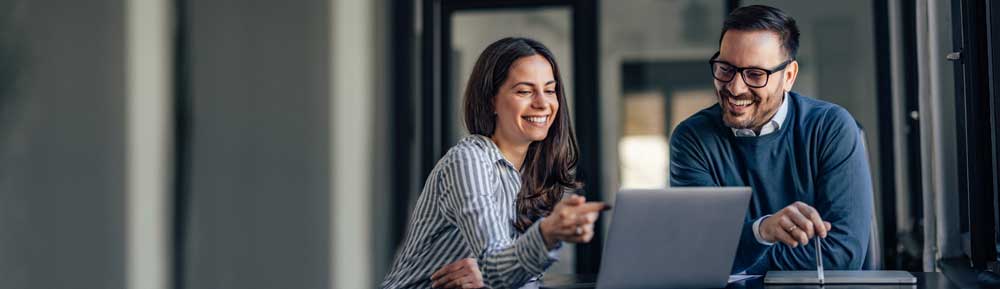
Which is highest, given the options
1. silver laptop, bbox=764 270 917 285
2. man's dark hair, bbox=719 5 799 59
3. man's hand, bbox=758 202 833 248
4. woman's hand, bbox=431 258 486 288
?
man's dark hair, bbox=719 5 799 59

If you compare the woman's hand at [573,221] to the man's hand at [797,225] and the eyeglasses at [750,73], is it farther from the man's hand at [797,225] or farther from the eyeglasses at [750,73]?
the eyeglasses at [750,73]

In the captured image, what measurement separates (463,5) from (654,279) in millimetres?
3297

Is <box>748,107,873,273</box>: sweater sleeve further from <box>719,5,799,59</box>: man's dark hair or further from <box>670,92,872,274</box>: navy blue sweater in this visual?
<box>719,5,799,59</box>: man's dark hair

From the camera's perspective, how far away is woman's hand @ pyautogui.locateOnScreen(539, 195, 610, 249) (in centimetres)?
155

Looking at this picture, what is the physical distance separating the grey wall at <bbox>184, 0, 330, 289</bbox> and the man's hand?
11.0ft

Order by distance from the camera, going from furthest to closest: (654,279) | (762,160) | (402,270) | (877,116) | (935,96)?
1. (877,116)
2. (935,96)
3. (762,160)
4. (402,270)
5. (654,279)

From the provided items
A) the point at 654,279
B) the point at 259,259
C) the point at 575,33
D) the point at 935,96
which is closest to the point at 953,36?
the point at 935,96

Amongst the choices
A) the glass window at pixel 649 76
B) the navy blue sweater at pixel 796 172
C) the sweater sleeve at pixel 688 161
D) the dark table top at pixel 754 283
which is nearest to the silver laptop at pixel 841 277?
the dark table top at pixel 754 283

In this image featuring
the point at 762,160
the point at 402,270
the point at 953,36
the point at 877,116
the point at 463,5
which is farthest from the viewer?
the point at 463,5

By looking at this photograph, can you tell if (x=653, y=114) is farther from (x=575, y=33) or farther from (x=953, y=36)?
(x=953, y=36)

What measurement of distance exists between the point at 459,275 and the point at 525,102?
375 mm

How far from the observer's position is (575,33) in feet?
15.6

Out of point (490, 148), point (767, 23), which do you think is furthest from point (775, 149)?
point (490, 148)

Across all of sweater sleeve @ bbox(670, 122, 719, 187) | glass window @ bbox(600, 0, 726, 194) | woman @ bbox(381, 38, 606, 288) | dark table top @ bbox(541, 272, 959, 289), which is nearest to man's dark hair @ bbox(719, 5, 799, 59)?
sweater sleeve @ bbox(670, 122, 719, 187)
